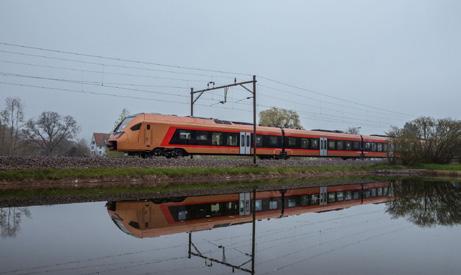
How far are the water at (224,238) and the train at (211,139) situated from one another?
10.00 m

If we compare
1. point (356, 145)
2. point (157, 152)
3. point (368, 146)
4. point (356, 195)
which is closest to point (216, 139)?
point (157, 152)

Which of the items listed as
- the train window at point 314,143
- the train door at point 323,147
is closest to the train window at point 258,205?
the train window at point 314,143

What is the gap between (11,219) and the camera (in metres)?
10.1

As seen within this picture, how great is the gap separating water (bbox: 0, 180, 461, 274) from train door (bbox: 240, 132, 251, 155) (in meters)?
15.7

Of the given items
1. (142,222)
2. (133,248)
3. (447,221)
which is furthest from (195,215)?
(447,221)

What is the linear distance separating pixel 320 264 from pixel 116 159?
16953mm

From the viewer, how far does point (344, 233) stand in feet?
30.5

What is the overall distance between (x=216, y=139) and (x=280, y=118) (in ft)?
145

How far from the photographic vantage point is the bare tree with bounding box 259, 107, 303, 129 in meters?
70.6

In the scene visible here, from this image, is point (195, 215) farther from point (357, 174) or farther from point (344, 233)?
point (357, 174)

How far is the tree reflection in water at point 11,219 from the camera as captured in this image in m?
8.64

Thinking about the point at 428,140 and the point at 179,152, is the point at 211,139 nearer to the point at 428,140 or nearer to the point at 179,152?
the point at 179,152

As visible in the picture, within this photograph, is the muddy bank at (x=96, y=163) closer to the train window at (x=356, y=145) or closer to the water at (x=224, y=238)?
the water at (x=224, y=238)

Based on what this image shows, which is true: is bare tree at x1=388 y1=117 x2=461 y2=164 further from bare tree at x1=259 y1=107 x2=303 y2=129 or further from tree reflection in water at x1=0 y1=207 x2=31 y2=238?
tree reflection in water at x1=0 y1=207 x2=31 y2=238
